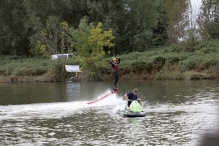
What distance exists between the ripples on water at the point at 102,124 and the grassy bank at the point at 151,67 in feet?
65.0

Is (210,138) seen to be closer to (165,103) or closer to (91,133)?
(91,133)

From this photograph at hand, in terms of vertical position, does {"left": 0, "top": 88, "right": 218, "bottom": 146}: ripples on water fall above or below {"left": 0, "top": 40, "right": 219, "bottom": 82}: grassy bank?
below

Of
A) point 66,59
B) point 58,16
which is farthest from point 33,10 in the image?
point 66,59

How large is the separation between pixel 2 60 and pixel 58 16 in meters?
12.5

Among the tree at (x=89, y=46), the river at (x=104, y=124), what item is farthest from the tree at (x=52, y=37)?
the river at (x=104, y=124)

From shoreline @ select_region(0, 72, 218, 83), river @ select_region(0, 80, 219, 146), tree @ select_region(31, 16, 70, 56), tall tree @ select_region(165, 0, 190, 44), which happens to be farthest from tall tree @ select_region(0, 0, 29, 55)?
river @ select_region(0, 80, 219, 146)

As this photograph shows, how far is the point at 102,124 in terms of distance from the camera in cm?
1625

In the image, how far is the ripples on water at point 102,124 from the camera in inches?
502

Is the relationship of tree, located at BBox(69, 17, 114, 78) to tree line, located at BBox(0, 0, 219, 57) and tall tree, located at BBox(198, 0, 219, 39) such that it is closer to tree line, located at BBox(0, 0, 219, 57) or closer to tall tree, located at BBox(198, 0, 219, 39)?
tree line, located at BBox(0, 0, 219, 57)

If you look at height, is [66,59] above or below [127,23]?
below

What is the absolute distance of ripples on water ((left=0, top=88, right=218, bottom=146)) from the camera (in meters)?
12.8

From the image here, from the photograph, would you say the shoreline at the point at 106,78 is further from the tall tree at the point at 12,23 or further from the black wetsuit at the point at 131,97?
the black wetsuit at the point at 131,97

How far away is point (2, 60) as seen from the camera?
6250 centimetres

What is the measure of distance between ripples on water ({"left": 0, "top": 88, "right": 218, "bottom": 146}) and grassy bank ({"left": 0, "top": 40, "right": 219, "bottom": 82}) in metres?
19.8
